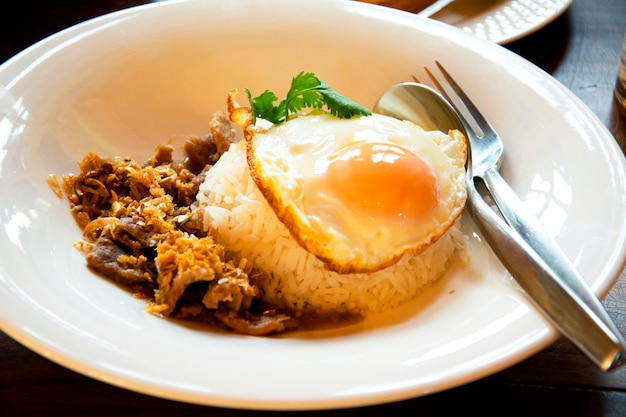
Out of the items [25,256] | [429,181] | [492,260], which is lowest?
[492,260]

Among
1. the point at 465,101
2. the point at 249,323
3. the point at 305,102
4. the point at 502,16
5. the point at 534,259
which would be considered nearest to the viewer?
the point at 534,259

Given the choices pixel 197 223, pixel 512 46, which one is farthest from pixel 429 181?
pixel 512 46

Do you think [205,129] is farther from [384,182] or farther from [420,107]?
[384,182]

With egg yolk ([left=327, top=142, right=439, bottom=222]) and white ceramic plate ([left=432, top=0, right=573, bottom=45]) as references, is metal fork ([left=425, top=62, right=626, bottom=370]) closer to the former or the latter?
egg yolk ([left=327, top=142, right=439, bottom=222])

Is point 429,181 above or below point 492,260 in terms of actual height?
above

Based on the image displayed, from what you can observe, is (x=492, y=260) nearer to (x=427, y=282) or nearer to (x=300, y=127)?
(x=427, y=282)

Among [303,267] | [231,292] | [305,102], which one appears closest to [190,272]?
[231,292]

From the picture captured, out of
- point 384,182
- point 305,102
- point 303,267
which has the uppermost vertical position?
point 305,102

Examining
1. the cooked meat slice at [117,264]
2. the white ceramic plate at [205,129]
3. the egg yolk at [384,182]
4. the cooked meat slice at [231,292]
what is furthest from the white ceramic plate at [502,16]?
the cooked meat slice at [117,264]
